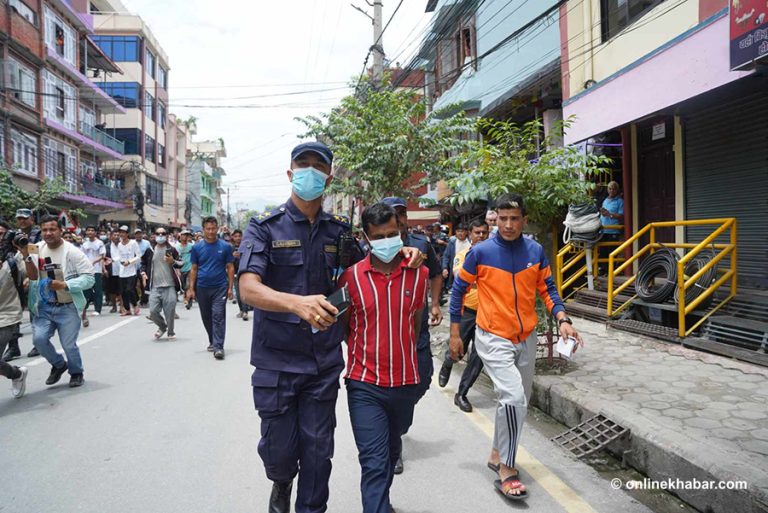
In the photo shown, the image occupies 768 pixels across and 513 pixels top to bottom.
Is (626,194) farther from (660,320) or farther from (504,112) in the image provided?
(504,112)

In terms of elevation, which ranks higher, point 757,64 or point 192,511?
point 757,64

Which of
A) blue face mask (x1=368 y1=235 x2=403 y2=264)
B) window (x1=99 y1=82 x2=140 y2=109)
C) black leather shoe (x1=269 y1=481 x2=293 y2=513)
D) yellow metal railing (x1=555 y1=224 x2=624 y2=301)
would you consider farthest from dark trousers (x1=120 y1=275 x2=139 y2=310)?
window (x1=99 y1=82 x2=140 y2=109)

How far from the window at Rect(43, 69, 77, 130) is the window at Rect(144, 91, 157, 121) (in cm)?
1337

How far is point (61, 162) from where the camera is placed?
24.4 m

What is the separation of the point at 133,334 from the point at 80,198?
1904cm

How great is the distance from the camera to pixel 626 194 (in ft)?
33.9

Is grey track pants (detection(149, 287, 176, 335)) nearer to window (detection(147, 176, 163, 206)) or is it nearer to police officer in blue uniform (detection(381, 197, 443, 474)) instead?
police officer in blue uniform (detection(381, 197, 443, 474))

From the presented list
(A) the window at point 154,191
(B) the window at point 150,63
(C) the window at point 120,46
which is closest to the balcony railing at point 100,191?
(A) the window at point 154,191

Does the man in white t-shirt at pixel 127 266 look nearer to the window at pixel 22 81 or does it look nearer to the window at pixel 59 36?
the window at pixel 22 81

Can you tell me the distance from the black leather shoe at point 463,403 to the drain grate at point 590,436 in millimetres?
896

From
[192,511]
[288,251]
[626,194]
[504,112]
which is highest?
[504,112]

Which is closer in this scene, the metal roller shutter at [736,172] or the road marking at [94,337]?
the road marking at [94,337]

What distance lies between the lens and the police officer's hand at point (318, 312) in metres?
1.98

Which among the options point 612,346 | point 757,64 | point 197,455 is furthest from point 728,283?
point 197,455
